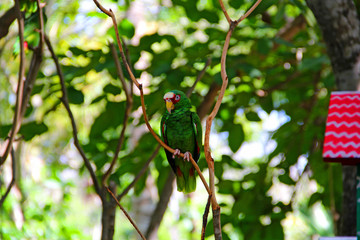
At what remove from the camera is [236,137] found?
2590 millimetres

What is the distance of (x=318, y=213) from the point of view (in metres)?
4.82

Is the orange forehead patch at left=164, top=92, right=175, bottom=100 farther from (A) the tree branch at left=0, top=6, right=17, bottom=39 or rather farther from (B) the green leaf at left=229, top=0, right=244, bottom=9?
(B) the green leaf at left=229, top=0, right=244, bottom=9

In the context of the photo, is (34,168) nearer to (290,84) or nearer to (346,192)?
(290,84)

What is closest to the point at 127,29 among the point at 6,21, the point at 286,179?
the point at 6,21

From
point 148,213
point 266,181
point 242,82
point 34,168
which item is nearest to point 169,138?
point 242,82

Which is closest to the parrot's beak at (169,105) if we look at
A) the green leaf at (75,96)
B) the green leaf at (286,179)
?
the green leaf at (75,96)

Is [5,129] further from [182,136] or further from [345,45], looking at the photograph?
[345,45]

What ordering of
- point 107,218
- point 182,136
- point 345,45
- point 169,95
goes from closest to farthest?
point 169,95 < point 182,136 < point 107,218 < point 345,45

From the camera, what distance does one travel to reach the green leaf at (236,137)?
2557mm

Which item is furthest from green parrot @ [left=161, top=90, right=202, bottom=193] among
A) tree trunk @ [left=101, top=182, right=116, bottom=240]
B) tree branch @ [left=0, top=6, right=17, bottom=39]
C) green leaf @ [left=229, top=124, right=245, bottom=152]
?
green leaf @ [left=229, top=124, right=245, bottom=152]

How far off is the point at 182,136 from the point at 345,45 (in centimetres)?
101

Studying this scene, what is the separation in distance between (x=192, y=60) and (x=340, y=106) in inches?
36.0

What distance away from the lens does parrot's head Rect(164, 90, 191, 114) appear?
1.21 meters

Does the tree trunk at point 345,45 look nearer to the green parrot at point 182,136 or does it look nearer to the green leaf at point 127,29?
the green leaf at point 127,29
